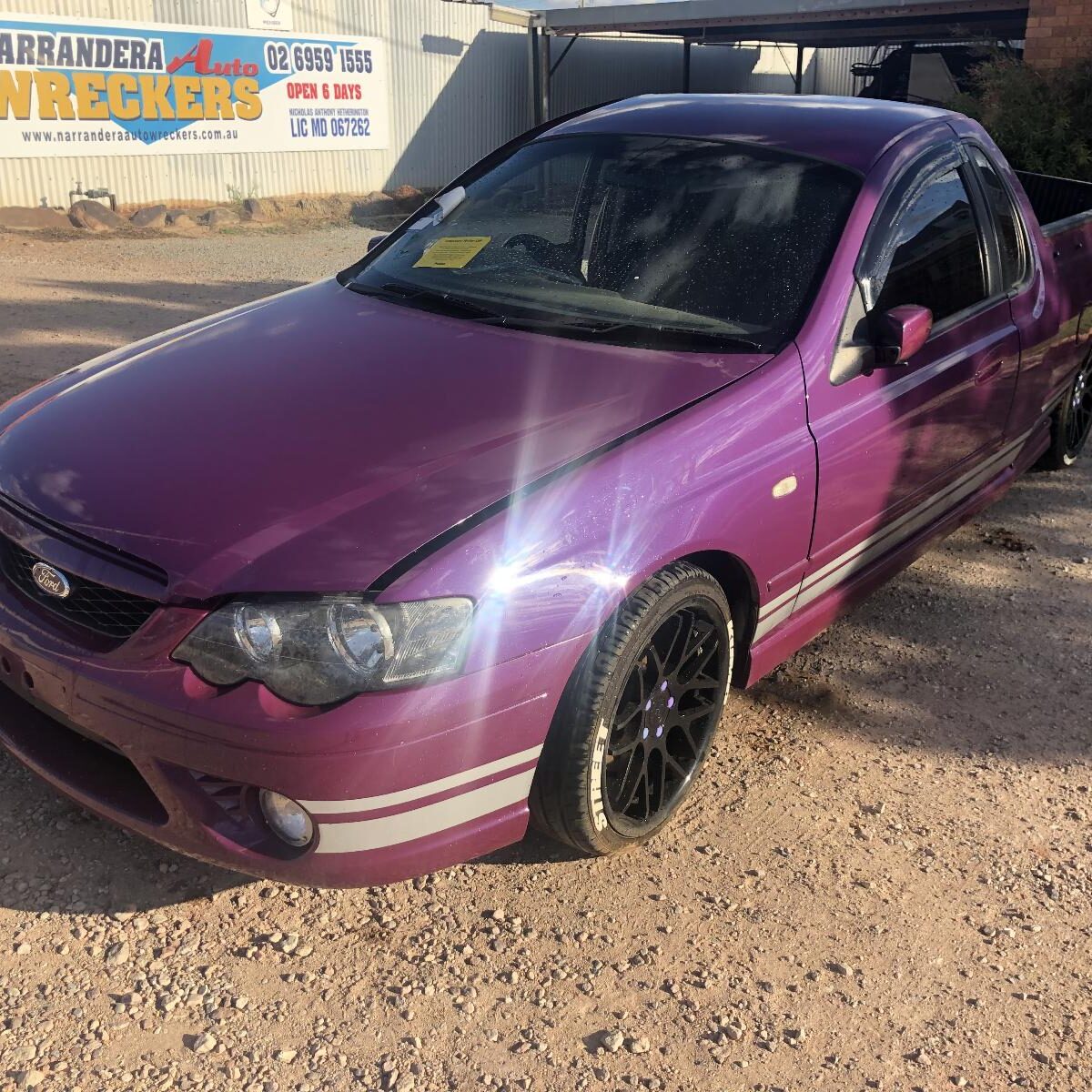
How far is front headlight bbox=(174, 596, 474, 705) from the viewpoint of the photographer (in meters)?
2.16

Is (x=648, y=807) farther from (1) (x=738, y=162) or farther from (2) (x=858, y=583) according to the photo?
(1) (x=738, y=162)

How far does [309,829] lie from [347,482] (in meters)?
0.75

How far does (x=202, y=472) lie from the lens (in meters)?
2.51

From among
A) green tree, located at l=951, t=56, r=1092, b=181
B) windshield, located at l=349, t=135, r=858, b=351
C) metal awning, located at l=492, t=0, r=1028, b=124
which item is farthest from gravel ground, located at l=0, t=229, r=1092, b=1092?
metal awning, located at l=492, t=0, r=1028, b=124

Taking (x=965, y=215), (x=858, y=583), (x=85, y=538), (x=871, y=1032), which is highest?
(x=965, y=215)

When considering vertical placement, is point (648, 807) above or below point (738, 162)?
below

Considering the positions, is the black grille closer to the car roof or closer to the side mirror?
the side mirror

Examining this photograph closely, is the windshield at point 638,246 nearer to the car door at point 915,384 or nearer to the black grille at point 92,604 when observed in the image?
the car door at point 915,384

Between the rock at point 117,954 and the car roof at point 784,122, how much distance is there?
2912 mm

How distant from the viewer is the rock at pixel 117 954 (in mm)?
2414

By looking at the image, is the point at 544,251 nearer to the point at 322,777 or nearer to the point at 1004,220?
the point at 1004,220

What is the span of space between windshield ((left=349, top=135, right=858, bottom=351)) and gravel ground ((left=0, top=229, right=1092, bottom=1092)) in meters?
1.29

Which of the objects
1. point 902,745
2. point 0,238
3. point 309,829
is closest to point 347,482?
point 309,829

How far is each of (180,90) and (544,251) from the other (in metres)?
14.6
